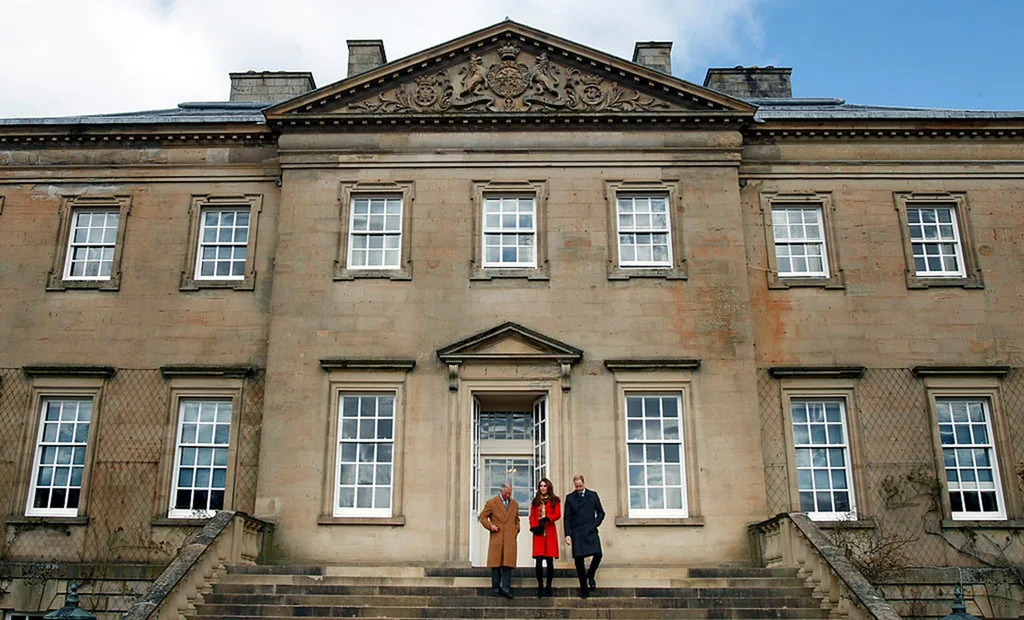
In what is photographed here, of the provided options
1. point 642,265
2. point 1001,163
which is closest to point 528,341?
point 642,265

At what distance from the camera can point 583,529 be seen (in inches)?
544

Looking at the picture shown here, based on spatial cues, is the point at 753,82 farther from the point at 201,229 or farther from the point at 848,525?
the point at 201,229

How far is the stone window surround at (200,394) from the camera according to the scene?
59.0 ft

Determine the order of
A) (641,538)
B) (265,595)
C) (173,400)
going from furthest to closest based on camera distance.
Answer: (173,400) < (641,538) < (265,595)

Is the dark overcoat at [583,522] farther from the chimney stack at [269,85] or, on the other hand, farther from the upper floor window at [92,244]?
the chimney stack at [269,85]

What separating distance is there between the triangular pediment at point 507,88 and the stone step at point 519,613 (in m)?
9.47

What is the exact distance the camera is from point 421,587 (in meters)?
14.4

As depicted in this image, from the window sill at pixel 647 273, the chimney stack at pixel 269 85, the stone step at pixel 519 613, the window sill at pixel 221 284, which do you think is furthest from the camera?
the chimney stack at pixel 269 85

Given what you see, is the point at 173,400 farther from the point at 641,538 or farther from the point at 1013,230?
the point at 1013,230

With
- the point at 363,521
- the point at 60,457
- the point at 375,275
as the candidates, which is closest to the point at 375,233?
the point at 375,275

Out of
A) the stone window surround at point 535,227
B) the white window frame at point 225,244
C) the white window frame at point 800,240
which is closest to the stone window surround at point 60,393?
the white window frame at point 225,244

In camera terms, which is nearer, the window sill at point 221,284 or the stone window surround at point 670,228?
the stone window surround at point 670,228

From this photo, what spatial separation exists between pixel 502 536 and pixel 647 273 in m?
6.41

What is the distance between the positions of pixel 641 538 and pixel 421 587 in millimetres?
4209
